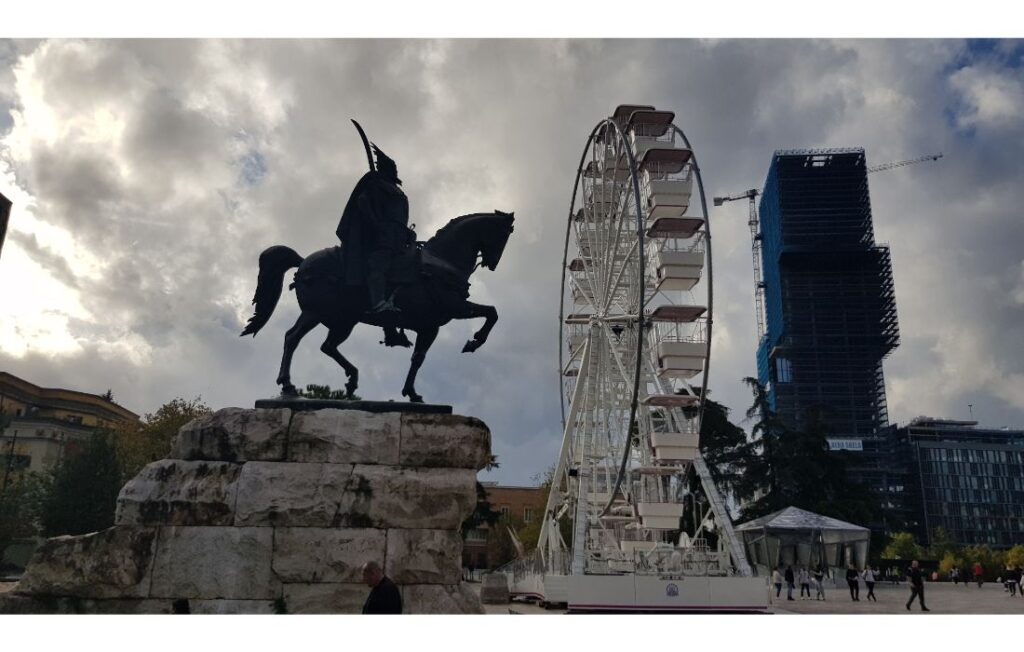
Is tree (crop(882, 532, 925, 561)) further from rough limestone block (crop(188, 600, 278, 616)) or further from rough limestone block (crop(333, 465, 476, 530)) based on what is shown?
rough limestone block (crop(188, 600, 278, 616))

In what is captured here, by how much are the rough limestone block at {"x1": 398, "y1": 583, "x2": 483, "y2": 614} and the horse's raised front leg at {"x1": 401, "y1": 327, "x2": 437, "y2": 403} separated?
2.77 m

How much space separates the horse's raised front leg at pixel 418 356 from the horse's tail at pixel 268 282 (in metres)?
2.23

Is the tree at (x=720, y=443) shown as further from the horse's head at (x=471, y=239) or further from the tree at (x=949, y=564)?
the horse's head at (x=471, y=239)

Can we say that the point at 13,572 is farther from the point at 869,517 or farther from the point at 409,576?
the point at 869,517

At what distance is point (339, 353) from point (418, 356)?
1.39 metres

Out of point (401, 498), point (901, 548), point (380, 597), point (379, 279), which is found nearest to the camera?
point (380, 597)

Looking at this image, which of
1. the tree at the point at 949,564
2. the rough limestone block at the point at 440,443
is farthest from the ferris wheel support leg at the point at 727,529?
the tree at the point at 949,564

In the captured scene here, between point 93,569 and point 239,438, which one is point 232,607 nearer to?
point 93,569

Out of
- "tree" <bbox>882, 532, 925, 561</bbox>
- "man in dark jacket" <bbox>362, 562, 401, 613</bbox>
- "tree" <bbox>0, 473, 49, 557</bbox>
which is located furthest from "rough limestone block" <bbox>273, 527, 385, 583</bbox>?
"tree" <bbox>882, 532, 925, 561</bbox>

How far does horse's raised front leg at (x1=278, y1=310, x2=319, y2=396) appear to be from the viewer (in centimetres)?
1205

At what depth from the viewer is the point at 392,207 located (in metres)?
12.1

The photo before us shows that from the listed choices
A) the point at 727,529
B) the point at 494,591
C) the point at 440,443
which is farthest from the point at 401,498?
the point at 727,529

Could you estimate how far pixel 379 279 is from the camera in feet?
38.9

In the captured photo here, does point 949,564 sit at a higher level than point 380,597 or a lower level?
lower
